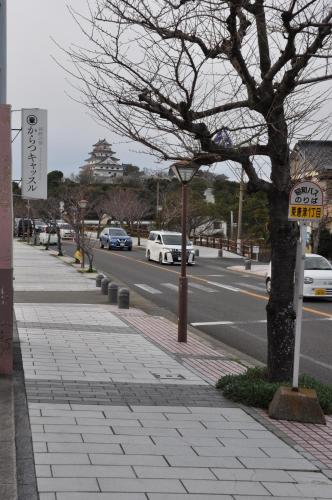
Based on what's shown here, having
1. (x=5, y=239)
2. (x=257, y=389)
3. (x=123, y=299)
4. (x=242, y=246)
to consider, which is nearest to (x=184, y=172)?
(x=5, y=239)

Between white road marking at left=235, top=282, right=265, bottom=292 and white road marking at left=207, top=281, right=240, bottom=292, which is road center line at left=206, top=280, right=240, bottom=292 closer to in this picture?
white road marking at left=207, top=281, right=240, bottom=292

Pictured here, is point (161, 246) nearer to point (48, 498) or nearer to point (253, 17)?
point (253, 17)

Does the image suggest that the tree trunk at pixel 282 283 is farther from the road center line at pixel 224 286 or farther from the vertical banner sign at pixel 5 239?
the road center line at pixel 224 286

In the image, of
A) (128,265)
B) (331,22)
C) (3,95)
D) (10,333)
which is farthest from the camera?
(128,265)

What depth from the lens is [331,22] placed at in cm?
658

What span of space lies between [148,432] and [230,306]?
12549 mm

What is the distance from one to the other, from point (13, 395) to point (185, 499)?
3097mm

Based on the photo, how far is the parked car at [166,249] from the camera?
34031 mm

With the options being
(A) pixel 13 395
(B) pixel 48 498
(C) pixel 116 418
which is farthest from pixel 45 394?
(B) pixel 48 498

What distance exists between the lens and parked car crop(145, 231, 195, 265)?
112 feet

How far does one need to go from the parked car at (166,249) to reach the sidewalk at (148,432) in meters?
23.3

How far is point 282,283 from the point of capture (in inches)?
291

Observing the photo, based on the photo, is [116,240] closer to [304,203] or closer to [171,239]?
[171,239]

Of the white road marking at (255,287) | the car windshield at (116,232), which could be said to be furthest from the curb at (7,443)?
the car windshield at (116,232)
